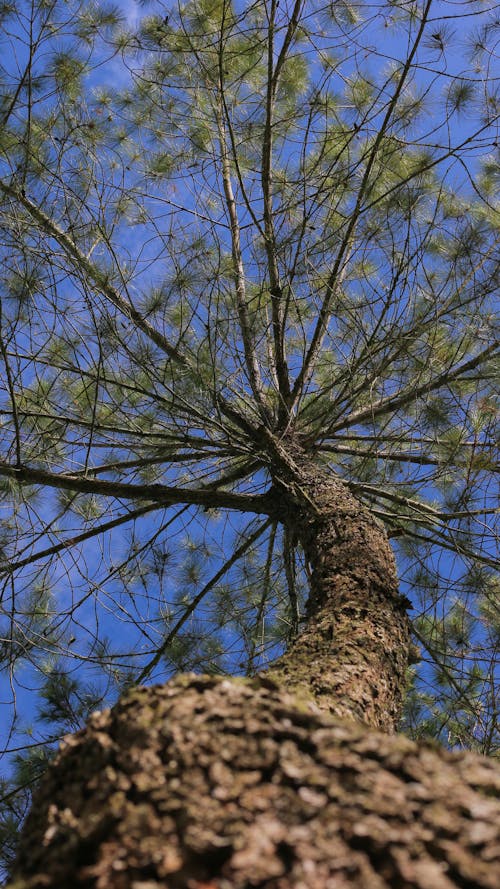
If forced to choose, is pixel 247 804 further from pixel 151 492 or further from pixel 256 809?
pixel 151 492

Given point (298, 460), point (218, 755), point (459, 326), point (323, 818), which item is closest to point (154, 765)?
point (218, 755)

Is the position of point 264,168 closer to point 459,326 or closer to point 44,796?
point 459,326

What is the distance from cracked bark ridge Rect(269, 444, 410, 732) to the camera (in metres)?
1.32

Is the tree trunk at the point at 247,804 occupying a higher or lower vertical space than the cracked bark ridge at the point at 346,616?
lower

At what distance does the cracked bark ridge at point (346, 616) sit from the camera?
1324mm

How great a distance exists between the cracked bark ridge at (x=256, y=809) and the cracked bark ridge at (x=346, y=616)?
438 millimetres

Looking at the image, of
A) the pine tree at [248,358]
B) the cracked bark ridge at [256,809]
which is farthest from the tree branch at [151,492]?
the cracked bark ridge at [256,809]

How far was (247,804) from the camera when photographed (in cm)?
66

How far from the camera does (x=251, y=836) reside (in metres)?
0.62

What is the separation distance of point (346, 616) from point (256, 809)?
39.3 inches

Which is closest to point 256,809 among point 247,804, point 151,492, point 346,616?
point 247,804

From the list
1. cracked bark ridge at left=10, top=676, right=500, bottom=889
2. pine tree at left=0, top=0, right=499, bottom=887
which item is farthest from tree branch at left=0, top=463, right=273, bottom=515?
cracked bark ridge at left=10, top=676, right=500, bottom=889

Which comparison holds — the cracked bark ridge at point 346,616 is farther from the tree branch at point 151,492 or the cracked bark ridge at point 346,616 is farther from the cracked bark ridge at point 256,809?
the cracked bark ridge at point 256,809

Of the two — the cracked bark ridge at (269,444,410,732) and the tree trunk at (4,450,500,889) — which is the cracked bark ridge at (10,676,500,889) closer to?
the tree trunk at (4,450,500,889)
